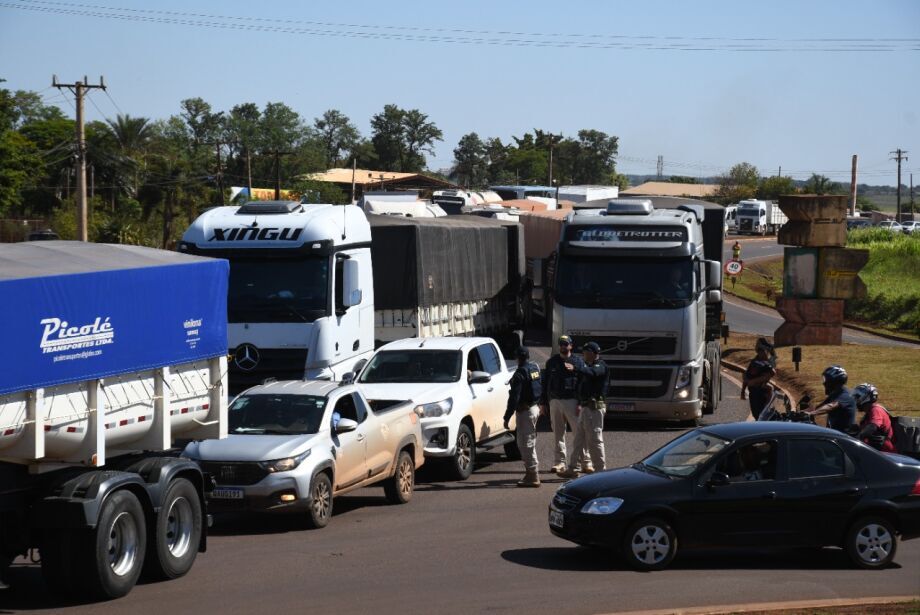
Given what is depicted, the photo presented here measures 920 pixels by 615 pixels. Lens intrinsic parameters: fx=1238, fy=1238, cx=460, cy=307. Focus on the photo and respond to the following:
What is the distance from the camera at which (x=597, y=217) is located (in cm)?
2217

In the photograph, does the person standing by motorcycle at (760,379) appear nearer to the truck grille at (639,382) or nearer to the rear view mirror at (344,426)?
the truck grille at (639,382)

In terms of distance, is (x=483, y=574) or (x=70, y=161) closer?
(x=483, y=574)

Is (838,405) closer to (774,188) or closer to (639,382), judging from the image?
(639,382)

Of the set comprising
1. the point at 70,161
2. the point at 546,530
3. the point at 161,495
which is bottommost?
the point at 546,530

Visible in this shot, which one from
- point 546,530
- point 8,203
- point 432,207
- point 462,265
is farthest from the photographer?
point 8,203

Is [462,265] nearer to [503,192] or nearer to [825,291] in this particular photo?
[825,291]

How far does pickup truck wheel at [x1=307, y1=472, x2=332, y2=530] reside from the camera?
Answer: 13.5 meters

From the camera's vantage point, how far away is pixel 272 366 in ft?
59.6

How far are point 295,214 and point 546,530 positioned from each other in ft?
24.8

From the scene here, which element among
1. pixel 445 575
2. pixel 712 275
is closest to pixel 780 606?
pixel 445 575

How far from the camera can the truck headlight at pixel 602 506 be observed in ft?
37.0

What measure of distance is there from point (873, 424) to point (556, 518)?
411 centimetres

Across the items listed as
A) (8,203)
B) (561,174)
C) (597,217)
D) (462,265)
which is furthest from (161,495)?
(561,174)

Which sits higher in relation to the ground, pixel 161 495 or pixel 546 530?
pixel 161 495
